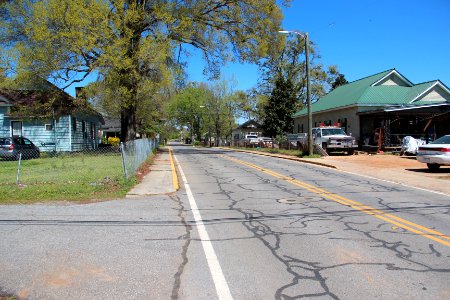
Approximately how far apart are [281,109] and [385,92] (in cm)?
2207

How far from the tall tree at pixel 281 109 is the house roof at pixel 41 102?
104 ft

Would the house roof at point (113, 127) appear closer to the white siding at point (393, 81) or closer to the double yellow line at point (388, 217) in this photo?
the white siding at point (393, 81)

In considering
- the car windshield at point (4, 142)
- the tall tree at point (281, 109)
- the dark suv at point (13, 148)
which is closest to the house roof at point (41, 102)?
the dark suv at point (13, 148)

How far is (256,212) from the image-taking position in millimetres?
9125

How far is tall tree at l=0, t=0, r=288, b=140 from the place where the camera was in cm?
2383

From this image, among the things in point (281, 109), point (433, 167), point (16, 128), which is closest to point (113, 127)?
point (281, 109)

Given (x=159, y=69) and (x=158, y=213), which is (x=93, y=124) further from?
(x=158, y=213)

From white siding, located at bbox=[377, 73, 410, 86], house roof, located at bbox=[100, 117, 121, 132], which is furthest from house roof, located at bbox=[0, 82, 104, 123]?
house roof, located at bbox=[100, 117, 121, 132]

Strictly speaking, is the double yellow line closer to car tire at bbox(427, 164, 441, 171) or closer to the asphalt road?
the asphalt road

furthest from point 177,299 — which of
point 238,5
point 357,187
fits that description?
point 238,5

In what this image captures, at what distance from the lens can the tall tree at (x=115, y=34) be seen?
78.2ft

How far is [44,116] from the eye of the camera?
28469 mm

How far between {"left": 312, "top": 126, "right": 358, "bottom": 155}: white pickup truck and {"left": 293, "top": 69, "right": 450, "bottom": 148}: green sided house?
229 centimetres

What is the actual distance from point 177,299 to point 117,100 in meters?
24.2
